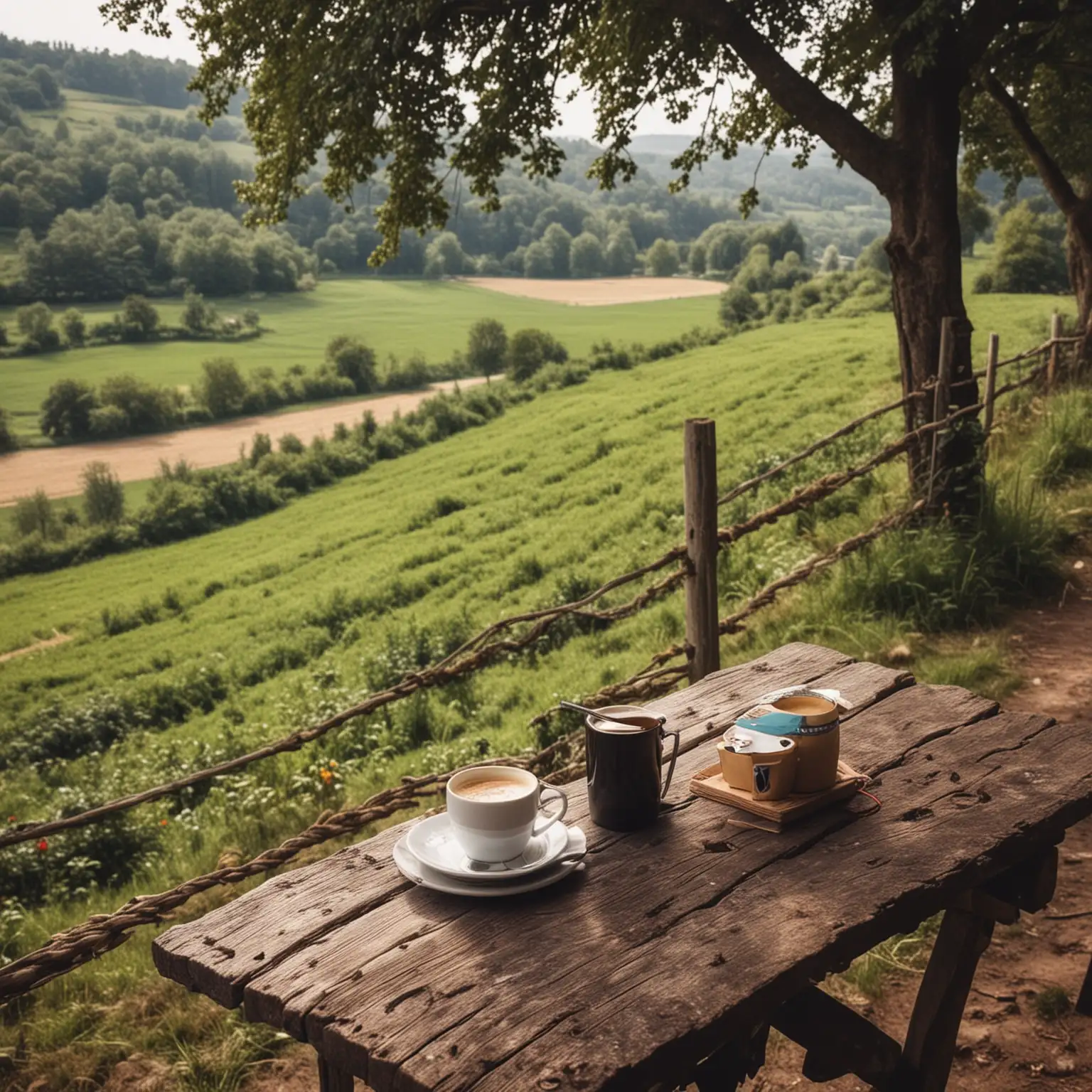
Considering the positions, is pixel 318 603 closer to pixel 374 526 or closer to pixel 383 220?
pixel 374 526

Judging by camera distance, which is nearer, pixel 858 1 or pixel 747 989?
pixel 747 989

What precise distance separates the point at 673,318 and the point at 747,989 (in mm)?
67246

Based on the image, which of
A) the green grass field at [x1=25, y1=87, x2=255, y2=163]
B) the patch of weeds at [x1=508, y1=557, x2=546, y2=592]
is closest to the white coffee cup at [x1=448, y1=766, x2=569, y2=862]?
the patch of weeds at [x1=508, y1=557, x2=546, y2=592]

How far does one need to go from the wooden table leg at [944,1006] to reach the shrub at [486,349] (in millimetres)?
59911

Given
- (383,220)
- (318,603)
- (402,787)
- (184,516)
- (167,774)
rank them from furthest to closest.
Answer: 1. (184,516)
2. (318,603)
3. (167,774)
4. (383,220)
5. (402,787)

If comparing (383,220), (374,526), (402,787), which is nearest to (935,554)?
(402,787)

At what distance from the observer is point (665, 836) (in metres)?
1.76

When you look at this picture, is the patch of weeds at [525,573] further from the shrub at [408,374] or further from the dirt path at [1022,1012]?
the shrub at [408,374]

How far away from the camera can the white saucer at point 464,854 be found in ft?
5.08

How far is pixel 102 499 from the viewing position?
34.0 m

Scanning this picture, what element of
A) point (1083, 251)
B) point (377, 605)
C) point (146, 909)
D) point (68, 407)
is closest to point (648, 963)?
point (146, 909)

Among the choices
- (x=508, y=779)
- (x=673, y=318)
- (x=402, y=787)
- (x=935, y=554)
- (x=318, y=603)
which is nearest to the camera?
(x=508, y=779)

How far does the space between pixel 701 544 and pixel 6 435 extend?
3454 cm

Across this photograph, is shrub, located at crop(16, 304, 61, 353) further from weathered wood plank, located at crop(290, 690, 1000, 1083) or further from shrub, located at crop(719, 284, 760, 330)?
weathered wood plank, located at crop(290, 690, 1000, 1083)
